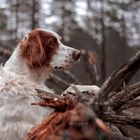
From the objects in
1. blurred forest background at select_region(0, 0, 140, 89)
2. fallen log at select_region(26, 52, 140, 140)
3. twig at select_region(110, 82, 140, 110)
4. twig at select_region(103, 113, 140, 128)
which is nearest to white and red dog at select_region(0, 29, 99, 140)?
fallen log at select_region(26, 52, 140, 140)

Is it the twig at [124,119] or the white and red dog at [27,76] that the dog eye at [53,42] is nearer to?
the white and red dog at [27,76]

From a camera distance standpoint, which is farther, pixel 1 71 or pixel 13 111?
pixel 1 71

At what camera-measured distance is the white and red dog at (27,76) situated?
165 inches

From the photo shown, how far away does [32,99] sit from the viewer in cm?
433

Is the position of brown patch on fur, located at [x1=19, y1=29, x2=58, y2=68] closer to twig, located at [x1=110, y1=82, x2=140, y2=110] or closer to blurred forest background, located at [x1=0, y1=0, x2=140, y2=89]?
twig, located at [x1=110, y1=82, x2=140, y2=110]

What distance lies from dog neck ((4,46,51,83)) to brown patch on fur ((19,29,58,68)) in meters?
0.05

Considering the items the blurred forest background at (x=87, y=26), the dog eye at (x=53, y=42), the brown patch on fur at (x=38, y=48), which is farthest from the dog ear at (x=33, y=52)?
the blurred forest background at (x=87, y=26)

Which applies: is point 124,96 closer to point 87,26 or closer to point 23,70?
point 23,70

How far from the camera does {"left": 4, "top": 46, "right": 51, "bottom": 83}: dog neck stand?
4.65 metres

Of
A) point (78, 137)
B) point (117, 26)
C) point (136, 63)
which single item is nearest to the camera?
point (78, 137)

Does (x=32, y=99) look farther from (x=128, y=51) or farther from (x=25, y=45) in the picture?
(x=128, y=51)

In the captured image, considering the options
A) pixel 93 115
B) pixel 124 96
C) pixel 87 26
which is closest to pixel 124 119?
pixel 124 96

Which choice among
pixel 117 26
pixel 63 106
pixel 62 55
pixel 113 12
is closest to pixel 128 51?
pixel 117 26

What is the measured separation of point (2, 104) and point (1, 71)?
433 millimetres
